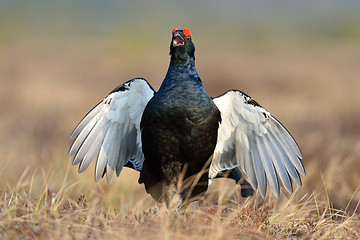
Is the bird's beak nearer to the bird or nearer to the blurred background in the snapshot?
the bird

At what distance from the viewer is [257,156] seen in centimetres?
428

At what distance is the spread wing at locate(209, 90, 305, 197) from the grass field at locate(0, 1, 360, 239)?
220 mm

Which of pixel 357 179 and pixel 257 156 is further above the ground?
pixel 257 156

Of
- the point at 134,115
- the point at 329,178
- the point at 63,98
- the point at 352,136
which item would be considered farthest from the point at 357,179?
the point at 63,98

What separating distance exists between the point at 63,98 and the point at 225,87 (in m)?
3.75

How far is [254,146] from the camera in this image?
14.0ft

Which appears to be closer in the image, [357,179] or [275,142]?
[275,142]

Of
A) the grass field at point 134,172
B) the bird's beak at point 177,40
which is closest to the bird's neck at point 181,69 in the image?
the bird's beak at point 177,40

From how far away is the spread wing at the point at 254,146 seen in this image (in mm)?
4098

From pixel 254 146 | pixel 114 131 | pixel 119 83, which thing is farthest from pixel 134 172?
pixel 119 83

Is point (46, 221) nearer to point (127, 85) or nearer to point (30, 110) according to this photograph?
point (127, 85)

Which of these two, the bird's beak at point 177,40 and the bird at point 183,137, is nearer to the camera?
the bird at point 183,137

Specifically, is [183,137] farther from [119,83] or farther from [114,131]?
[119,83]

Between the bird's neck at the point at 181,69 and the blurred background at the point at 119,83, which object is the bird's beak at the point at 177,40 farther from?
the blurred background at the point at 119,83
